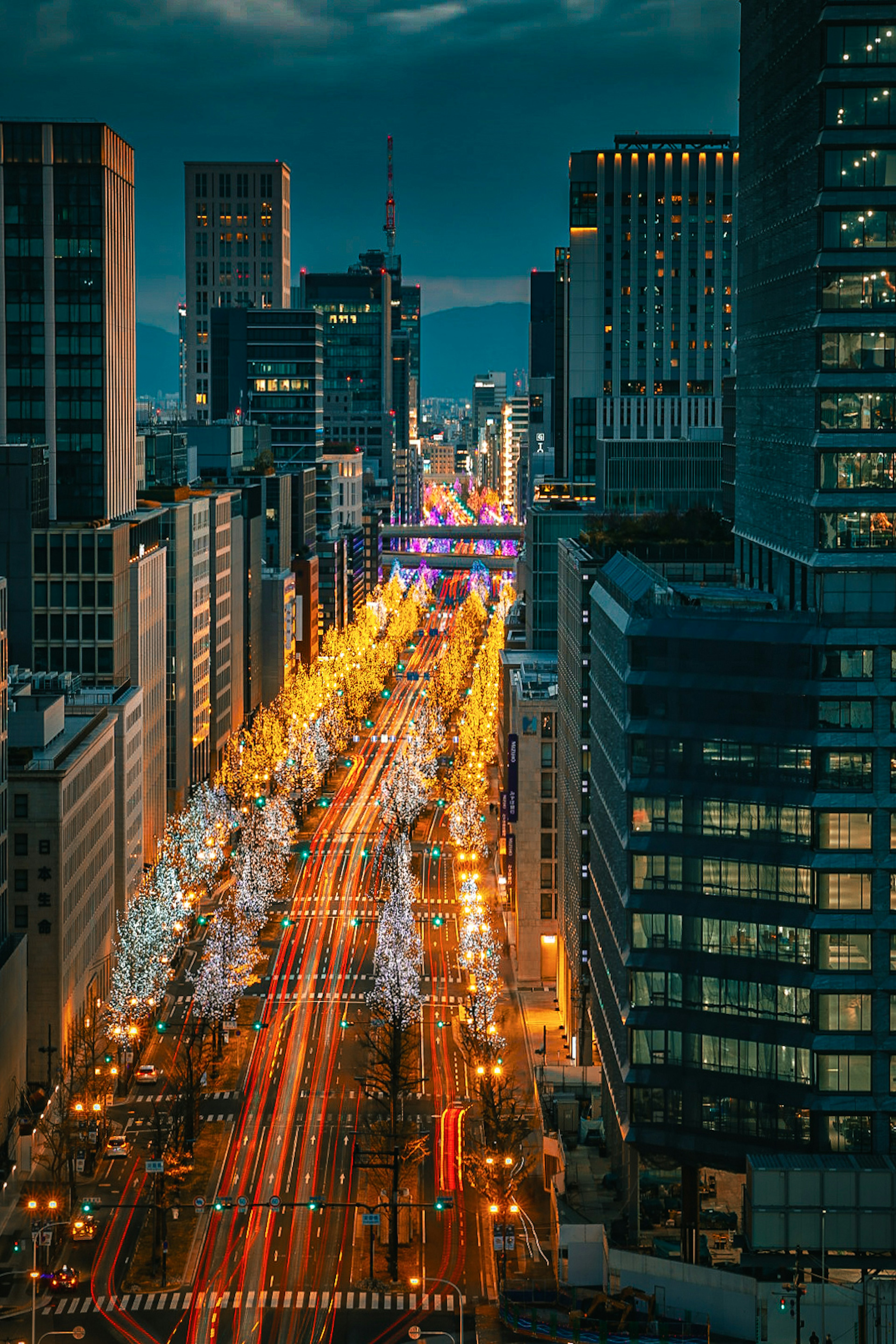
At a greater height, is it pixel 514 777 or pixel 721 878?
pixel 721 878

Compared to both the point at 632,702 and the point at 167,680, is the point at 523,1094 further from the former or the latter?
the point at 167,680

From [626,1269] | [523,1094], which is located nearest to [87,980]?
[523,1094]

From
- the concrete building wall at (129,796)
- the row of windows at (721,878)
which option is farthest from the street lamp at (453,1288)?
the concrete building wall at (129,796)

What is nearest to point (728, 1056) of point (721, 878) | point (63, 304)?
point (721, 878)

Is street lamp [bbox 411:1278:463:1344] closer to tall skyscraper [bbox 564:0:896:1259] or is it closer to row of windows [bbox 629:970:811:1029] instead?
tall skyscraper [bbox 564:0:896:1259]

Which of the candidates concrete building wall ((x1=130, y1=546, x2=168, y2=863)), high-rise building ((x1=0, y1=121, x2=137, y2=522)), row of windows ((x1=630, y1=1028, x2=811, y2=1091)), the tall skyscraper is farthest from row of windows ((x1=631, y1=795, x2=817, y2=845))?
high-rise building ((x1=0, y1=121, x2=137, y2=522))

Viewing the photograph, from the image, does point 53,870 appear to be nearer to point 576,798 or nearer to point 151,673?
point 576,798
